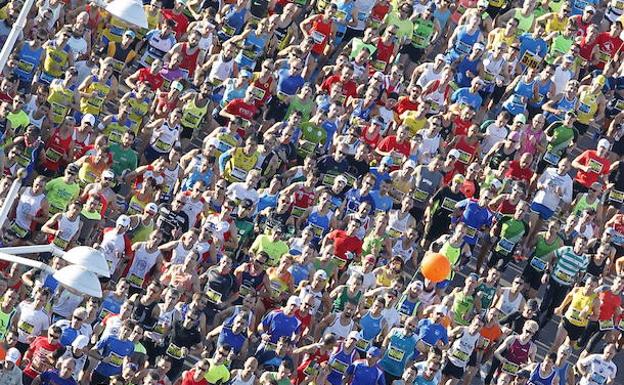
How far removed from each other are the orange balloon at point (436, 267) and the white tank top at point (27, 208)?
14.7 ft

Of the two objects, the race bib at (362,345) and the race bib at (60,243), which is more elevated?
the race bib at (362,345)

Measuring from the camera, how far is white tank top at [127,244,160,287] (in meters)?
26.8

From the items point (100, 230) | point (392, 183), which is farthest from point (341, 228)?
point (100, 230)

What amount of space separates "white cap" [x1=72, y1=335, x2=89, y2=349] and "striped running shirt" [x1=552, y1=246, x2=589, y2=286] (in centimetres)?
623

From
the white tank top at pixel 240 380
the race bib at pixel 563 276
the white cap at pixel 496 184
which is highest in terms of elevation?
the white cap at pixel 496 184

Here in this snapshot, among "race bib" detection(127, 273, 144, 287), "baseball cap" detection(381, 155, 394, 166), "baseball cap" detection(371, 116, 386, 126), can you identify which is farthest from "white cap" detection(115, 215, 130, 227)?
"baseball cap" detection(371, 116, 386, 126)

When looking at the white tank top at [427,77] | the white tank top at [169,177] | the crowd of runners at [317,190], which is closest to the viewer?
the crowd of runners at [317,190]

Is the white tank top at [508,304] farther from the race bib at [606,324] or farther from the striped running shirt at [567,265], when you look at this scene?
the race bib at [606,324]

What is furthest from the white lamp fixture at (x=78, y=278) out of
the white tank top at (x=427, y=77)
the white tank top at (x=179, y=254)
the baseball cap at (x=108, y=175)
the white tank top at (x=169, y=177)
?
the white tank top at (x=427, y=77)

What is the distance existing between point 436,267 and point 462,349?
1005 mm

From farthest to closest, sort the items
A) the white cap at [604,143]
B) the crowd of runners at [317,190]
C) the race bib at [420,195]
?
1. the white cap at [604,143]
2. the race bib at [420,195]
3. the crowd of runners at [317,190]

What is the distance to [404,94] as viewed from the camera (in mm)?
31219

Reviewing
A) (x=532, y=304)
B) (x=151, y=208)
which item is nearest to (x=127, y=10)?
(x=151, y=208)

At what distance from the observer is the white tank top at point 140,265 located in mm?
26844
